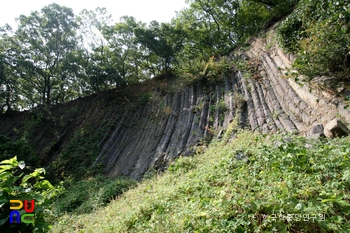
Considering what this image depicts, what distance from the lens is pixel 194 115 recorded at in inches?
352

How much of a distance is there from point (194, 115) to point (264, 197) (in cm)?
657

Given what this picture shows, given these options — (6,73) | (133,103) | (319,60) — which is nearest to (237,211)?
(319,60)

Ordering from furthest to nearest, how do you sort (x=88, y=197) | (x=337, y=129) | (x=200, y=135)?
(x=200, y=135), (x=88, y=197), (x=337, y=129)

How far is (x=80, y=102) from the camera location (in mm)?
14703

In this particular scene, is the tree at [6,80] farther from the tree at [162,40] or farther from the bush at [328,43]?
the bush at [328,43]

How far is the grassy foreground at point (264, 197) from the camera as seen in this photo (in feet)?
6.82

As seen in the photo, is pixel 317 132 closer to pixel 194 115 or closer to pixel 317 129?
pixel 317 129

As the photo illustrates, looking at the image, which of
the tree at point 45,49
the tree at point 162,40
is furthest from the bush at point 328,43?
the tree at point 45,49

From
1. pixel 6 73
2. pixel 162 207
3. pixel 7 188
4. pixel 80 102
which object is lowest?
pixel 162 207

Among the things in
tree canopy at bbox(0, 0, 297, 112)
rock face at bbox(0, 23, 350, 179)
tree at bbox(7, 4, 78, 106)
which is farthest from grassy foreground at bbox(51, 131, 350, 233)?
tree at bbox(7, 4, 78, 106)

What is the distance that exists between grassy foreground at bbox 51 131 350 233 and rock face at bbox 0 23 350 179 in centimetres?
125

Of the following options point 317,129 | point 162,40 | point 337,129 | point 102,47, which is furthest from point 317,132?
point 102,47

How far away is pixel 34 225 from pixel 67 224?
12.0ft

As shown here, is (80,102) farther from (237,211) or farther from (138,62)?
(237,211)
